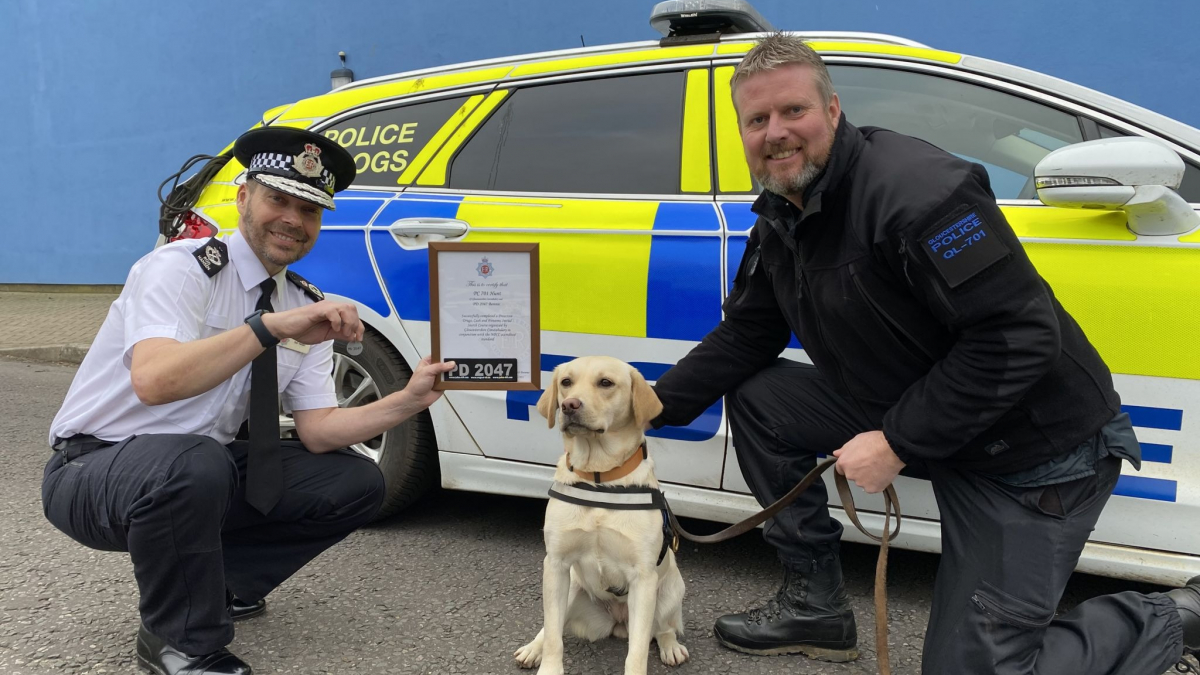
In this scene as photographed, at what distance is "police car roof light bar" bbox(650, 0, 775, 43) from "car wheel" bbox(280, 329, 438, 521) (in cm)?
146

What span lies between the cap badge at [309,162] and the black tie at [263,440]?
378 mm

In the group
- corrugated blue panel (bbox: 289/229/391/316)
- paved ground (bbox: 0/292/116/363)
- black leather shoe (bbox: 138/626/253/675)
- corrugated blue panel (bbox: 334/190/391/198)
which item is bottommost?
paved ground (bbox: 0/292/116/363)

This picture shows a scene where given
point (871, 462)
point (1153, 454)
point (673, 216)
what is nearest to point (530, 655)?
point (871, 462)

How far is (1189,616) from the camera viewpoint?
1904 millimetres

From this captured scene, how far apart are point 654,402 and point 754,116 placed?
2.40ft

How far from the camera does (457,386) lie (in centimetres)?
219

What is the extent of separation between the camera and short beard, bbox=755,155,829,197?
1906mm

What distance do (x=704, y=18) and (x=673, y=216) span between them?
83 cm

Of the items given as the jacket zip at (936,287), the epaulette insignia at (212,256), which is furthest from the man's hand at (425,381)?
the jacket zip at (936,287)

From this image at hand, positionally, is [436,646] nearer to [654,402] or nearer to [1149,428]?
[654,402]

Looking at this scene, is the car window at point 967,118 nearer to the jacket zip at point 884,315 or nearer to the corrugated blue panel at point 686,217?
the corrugated blue panel at point 686,217

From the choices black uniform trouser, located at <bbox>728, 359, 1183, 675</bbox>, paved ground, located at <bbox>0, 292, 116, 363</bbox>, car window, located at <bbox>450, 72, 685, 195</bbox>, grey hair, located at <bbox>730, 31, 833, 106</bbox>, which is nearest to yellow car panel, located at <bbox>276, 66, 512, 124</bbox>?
car window, located at <bbox>450, 72, 685, 195</bbox>

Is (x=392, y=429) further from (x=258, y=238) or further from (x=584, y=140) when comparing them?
(x=584, y=140)

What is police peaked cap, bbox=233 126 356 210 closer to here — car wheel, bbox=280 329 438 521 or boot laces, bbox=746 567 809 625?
car wheel, bbox=280 329 438 521
